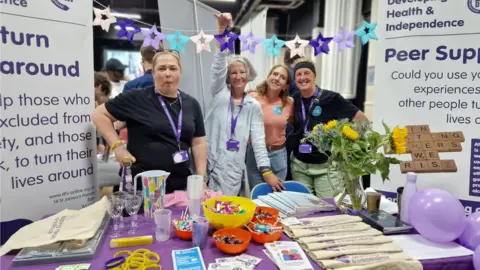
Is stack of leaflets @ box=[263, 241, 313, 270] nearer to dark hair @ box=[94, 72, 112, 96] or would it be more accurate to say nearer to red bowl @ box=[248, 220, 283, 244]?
red bowl @ box=[248, 220, 283, 244]

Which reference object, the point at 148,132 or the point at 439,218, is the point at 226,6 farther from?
the point at 439,218

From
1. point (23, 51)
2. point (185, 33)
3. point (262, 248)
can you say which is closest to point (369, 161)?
point (262, 248)

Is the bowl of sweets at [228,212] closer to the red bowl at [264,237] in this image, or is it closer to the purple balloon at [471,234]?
the red bowl at [264,237]

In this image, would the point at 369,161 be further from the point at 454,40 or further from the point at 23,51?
the point at 23,51

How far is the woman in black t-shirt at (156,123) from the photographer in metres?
1.91

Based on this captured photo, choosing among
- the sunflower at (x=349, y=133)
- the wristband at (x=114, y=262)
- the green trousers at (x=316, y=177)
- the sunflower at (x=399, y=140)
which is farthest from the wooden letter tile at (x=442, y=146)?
the wristband at (x=114, y=262)

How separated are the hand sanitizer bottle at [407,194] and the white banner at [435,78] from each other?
0.30m

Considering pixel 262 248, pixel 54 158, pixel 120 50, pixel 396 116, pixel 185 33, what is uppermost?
pixel 120 50

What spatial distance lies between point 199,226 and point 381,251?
72cm

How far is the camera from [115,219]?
151 cm

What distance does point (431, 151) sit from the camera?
6.21 feet

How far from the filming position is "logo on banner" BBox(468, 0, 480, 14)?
2006 mm

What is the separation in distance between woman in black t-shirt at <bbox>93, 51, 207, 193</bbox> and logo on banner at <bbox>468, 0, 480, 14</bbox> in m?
1.83

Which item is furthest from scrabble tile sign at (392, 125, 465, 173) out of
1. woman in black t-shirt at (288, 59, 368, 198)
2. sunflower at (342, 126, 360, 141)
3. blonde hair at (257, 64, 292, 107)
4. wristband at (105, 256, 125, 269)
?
wristband at (105, 256, 125, 269)
